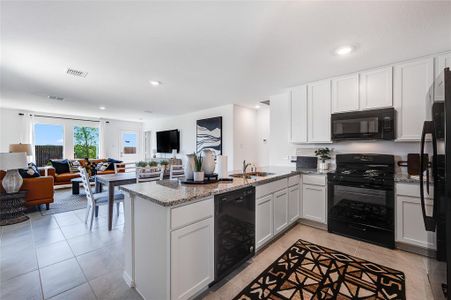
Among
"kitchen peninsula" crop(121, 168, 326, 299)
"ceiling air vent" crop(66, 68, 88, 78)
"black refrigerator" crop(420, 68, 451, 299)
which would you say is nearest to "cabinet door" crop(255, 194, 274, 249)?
"kitchen peninsula" crop(121, 168, 326, 299)

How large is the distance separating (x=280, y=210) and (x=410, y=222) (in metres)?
1.48

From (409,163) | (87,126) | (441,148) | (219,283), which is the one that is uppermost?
(87,126)

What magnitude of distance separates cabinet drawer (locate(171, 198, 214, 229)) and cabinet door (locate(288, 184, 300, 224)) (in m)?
1.65

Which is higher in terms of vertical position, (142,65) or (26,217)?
(142,65)

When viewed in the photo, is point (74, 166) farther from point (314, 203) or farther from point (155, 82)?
point (314, 203)

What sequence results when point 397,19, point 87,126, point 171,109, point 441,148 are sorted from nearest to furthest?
point 441,148
point 397,19
point 171,109
point 87,126

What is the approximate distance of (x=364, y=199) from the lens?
255 cm

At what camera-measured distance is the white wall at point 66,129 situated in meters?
5.97

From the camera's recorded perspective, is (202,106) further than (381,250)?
Yes

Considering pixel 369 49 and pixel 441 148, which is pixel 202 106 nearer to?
pixel 369 49

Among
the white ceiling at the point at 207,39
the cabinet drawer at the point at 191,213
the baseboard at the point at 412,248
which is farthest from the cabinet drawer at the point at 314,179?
the cabinet drawer at the point at 191,213

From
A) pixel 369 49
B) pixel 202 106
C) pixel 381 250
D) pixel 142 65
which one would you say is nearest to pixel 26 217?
pixel 142 65

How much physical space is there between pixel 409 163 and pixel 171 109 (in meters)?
5.52

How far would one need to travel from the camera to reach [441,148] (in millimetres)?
1389
